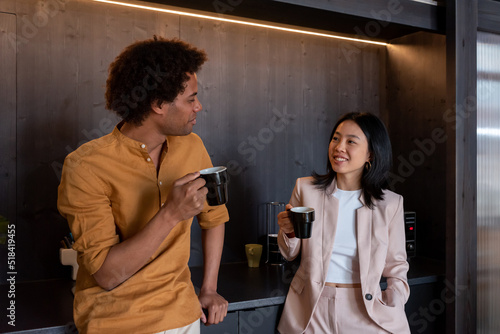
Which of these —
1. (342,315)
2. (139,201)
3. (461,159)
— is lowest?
(342,315)

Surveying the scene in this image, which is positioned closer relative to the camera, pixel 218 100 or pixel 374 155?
pixel 374 155

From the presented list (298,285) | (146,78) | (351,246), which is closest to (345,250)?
(351,246)

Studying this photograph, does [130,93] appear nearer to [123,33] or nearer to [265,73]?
[123,33]

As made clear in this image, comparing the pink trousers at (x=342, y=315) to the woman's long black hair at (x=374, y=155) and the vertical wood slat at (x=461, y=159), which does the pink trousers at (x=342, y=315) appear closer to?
the woman's long black hair at (x=374, y=155)

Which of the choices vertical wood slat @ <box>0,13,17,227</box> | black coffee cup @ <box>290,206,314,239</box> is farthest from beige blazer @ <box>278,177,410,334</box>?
vertical wood slat @ <box>0,13,17,227</box>

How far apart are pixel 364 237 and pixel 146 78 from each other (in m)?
1.05

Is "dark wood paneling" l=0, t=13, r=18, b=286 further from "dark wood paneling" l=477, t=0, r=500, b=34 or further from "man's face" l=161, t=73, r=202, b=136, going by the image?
"dark wood paneling" l=477, t=0, r=500, b=34

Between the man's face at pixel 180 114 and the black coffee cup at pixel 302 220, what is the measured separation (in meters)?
0.49

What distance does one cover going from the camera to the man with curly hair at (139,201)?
1.33 m

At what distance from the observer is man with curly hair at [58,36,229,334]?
133 cm

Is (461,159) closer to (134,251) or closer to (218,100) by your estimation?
(218,100)

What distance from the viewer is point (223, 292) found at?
203cm

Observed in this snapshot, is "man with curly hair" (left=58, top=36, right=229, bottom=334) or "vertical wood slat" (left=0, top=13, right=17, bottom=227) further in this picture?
"vertical wood slat" (left=0, top=13, right=17, bottom=227)

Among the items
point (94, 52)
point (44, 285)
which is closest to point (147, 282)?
point (44, 285)
